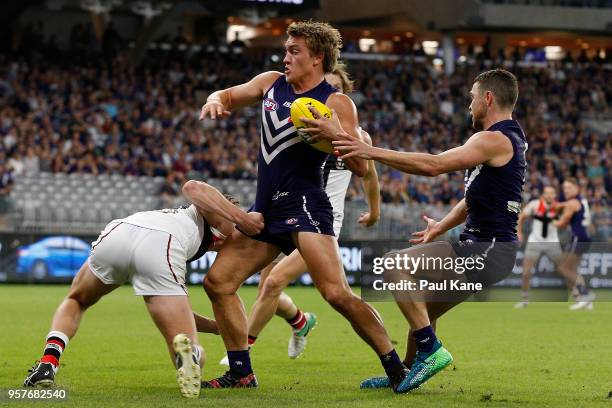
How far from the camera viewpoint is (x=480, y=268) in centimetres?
881

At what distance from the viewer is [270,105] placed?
351 inches

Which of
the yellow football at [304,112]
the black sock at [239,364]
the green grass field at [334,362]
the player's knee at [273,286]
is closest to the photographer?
the yellow football at [304,112]

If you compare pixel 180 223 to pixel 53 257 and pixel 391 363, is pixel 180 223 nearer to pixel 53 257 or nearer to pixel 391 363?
pixel 391 363

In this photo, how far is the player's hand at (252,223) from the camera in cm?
873

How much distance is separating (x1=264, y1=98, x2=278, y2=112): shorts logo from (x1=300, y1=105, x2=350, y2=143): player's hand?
2.34ft

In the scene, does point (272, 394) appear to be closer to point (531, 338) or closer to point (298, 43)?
point (298, 43)

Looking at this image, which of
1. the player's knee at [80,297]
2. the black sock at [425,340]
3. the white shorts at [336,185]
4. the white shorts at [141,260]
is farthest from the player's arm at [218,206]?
the white shorts at [336,185]

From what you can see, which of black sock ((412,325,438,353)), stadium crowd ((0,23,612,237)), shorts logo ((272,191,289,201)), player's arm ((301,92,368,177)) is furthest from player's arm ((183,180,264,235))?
stadium crowd ((0,23,612,237))

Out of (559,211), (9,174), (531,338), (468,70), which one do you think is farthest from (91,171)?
(468,70)

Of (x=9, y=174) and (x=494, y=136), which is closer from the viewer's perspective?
(x=494, y=136)

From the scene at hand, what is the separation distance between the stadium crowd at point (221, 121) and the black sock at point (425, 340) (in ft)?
64.5

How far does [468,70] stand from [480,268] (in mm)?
35872

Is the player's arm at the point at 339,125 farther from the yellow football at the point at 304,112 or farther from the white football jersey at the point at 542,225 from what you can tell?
the white football jersey at the point at 542,225

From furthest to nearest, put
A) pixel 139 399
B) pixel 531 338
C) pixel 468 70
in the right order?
pixel 468 70
pixel 531 338
pixel 139 399
